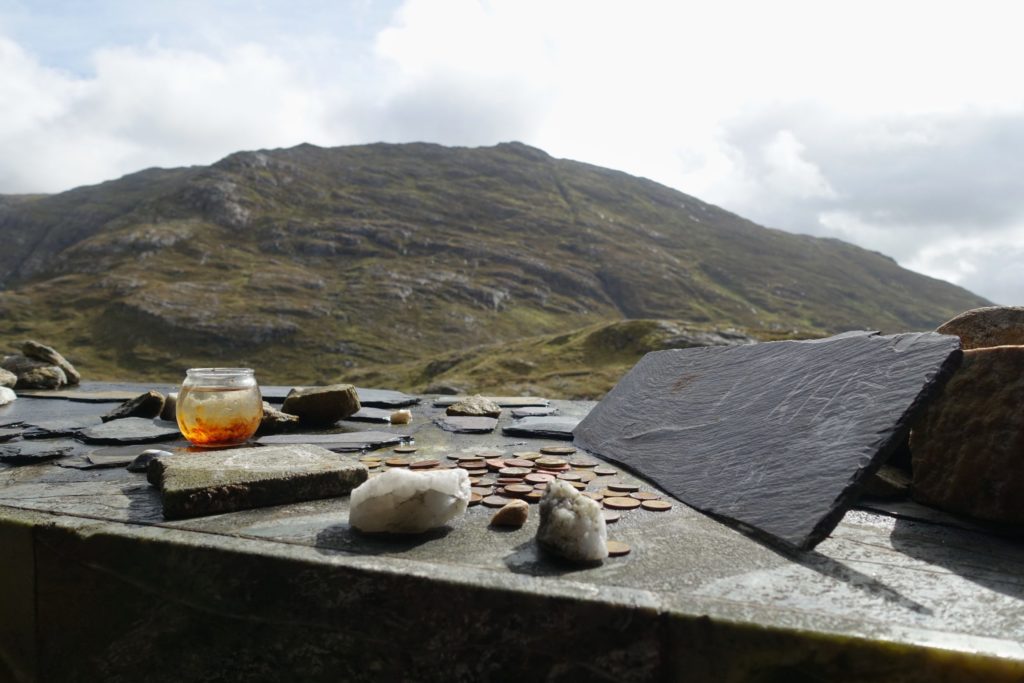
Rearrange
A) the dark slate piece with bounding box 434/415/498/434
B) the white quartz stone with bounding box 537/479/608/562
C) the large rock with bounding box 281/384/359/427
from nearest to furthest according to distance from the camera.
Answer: the white quartz stone with bounding box 537/479/608/562, the dark slate piece with bounding box 434/415/498/434, the large rock with bounding box 281/384/359/427

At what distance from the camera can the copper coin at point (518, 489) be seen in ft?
10.1

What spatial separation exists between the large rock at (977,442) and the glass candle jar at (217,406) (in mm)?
3734

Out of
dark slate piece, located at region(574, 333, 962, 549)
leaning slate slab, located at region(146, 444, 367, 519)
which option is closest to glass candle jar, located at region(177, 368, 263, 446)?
leaning slate slab, located at region(146, 444, 367, 519)

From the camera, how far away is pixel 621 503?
2932mm

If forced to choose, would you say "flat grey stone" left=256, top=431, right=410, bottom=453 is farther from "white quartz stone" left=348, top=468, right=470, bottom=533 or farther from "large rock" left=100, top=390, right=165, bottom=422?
"white quartz stone" left=348, top=468, right=470, bottom=533

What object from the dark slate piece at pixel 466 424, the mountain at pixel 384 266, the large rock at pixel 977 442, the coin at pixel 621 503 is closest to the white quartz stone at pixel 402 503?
the coin at pixel 621 503

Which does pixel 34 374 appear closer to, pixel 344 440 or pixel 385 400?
pixel 385 400

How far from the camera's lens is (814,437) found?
284 cm

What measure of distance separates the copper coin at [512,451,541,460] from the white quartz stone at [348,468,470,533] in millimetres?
1534

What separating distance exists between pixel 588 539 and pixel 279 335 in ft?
253

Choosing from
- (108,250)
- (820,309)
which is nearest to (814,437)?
Result: (108,250)

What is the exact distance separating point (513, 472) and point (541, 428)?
169 cm

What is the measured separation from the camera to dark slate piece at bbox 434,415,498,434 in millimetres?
5277

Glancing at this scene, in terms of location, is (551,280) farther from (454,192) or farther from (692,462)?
(692,462)
